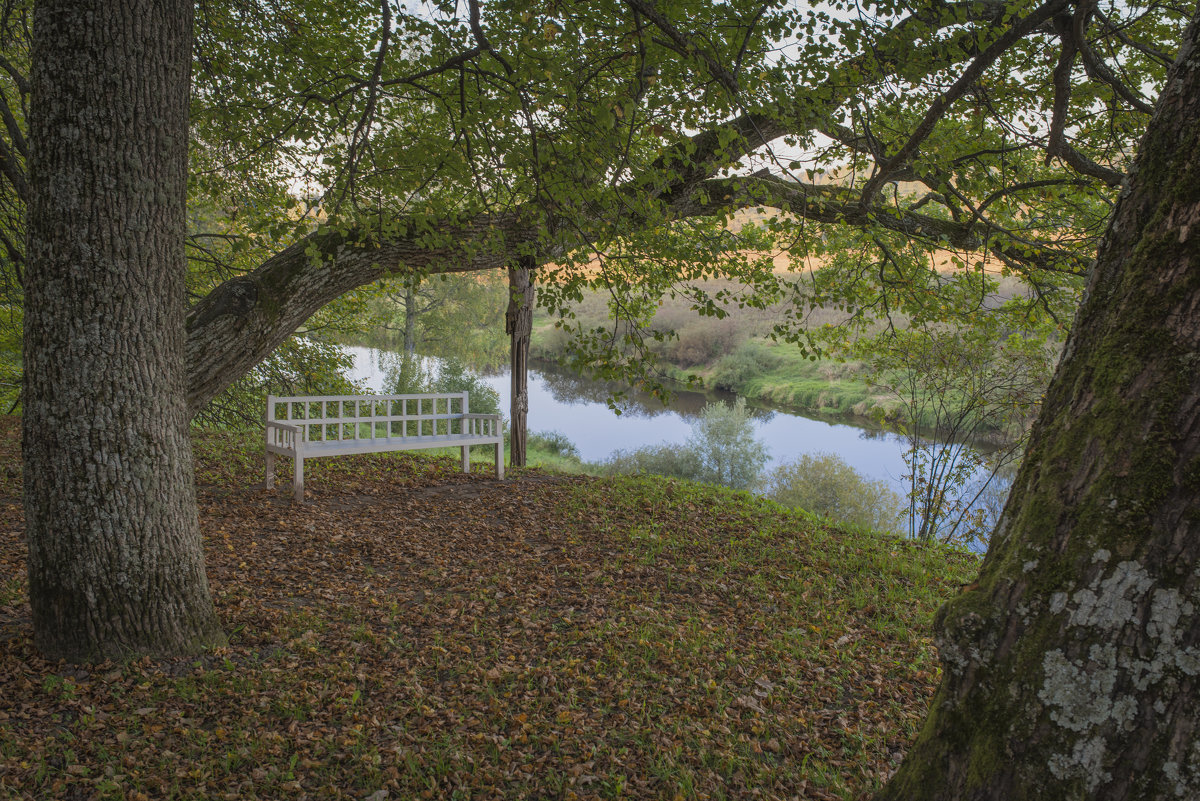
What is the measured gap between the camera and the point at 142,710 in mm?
2691

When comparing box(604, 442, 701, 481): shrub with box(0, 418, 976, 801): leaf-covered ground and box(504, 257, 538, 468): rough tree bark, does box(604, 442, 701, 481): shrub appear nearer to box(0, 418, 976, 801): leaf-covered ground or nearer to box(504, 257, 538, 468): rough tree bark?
box(504, 257, 538, 468): rough tree bark

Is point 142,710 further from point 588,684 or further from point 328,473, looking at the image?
point 328,473

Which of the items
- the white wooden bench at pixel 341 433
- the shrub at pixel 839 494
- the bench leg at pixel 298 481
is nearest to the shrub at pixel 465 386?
the shrub at pixel 839 494

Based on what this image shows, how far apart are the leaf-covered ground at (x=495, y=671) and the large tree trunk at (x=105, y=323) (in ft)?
1.12

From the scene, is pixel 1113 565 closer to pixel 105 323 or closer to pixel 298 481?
pixel 105 323

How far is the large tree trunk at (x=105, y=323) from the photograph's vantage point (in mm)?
2695

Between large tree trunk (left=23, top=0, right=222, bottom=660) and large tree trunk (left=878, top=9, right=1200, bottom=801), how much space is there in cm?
302

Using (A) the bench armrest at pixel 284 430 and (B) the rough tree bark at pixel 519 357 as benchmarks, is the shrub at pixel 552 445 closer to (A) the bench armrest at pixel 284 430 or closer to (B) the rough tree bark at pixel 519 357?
(B) the rough tree bark at pixel 519 357

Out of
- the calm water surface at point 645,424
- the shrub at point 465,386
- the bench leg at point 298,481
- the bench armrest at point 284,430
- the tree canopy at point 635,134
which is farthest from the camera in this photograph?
the calm water surface at point 645,424

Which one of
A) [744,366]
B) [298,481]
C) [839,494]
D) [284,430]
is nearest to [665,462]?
[839,494]

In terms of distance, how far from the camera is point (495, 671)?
333 centimetres

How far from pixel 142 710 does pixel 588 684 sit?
71.4 inches

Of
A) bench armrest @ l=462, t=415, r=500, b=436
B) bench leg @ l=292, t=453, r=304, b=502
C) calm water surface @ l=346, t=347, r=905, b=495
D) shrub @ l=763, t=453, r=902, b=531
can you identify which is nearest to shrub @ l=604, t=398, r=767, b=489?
calm water surface @ l=346, t=347, r=905, b=495

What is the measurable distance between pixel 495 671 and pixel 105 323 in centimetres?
224
